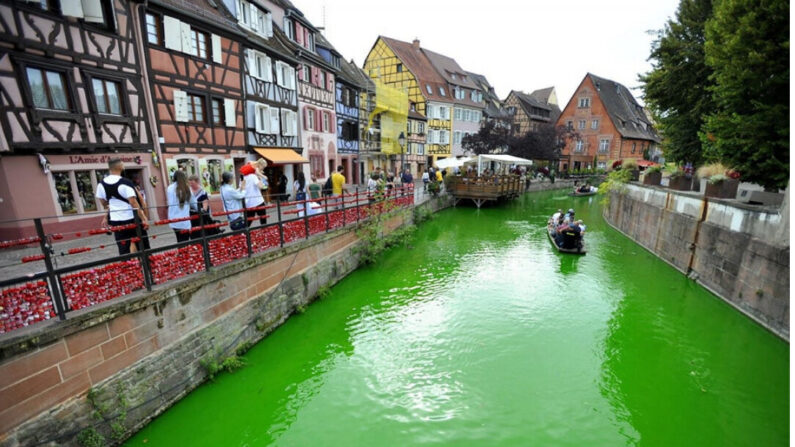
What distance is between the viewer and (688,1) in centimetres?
1452

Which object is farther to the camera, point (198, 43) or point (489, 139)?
point (489, 139)

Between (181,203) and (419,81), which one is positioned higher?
(419,81)

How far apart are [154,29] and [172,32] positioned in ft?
1.73

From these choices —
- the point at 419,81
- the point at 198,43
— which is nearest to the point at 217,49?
the point at 198,43

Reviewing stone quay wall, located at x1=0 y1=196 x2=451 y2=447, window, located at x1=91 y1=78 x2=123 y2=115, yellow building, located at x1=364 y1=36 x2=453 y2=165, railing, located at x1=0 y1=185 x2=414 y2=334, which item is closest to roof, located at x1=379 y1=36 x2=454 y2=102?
yellow building, located at x1=364 y1=36 x2=453 y2=165

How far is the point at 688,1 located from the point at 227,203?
1892 centimetres

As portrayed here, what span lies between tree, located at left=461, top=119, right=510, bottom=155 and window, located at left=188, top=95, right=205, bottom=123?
30362mm

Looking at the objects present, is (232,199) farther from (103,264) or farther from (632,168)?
(632,168)

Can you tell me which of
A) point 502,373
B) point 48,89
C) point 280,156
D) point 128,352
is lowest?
point 502,373

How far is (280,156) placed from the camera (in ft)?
58.7

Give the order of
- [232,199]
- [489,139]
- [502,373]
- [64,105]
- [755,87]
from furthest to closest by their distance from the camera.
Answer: [489,139] → [64,105] → [755,87] → [232,199] → [502,373]

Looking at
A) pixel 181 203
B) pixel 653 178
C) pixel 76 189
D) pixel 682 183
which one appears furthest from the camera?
pixel 653 178

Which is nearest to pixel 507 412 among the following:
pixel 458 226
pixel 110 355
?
pixel 110 355

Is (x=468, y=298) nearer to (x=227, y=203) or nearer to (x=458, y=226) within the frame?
(x=227, y=203)
